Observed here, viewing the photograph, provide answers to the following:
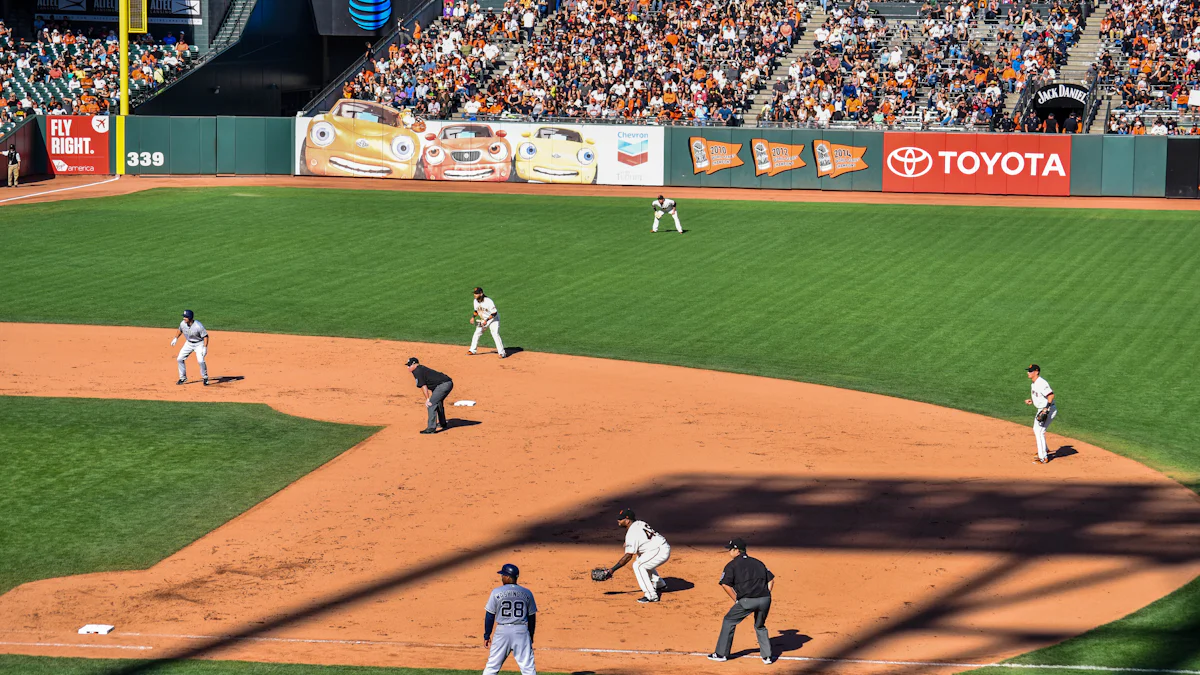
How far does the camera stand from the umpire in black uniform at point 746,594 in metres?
13.8

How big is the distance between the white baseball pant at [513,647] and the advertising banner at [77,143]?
154 ft

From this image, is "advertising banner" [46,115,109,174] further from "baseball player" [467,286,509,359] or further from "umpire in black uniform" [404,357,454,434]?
"umpire in black uniform" [404,357,454,434]

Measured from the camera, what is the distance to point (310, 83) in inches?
2783

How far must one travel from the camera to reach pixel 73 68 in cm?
6103

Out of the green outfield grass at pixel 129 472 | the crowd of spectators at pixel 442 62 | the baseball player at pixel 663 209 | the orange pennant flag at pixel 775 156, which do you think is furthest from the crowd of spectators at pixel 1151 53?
the green outfield grass at pixel 129 472

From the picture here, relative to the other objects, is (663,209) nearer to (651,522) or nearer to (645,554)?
(651,522)

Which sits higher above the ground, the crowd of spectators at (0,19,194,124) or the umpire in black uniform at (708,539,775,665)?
the crowd of spectators at (0,19,194,124)

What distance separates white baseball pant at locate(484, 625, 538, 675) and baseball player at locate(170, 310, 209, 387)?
14.2 meters

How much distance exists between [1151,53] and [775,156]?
1564cm

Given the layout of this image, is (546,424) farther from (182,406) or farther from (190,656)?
(190,656)

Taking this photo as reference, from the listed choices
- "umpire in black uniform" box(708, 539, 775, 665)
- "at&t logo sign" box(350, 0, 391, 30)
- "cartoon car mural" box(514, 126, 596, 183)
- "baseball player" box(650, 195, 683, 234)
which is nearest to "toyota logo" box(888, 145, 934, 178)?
"baseball player" box(650, 195, 683, 234)

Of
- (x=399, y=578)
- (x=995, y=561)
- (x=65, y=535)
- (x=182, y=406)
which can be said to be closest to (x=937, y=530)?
(x=995, y=561)

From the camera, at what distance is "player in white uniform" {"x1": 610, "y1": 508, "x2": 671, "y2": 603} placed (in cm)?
1568

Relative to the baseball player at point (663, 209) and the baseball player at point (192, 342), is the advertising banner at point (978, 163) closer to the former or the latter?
the baseball player at point (663, 209)
